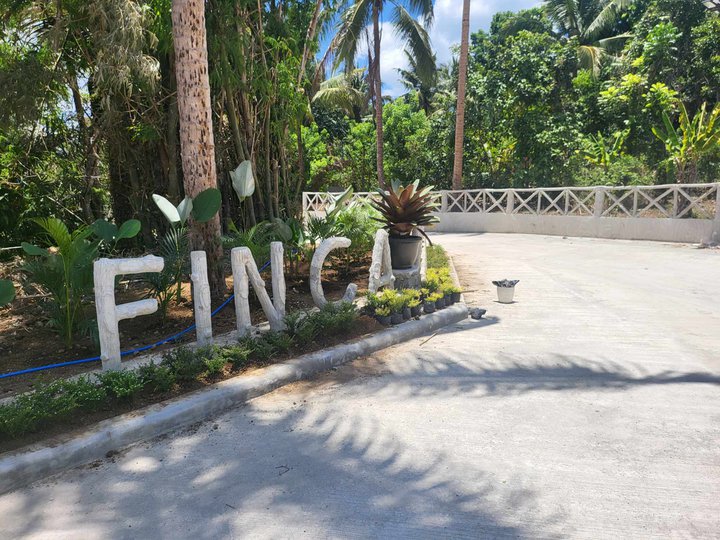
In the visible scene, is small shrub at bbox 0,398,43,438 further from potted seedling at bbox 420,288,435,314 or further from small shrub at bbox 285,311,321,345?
potted seedling at bbox 420,288,435,314

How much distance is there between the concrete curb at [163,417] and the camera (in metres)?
3.01

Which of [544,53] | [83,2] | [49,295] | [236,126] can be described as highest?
[544,53]

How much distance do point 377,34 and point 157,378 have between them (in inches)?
777

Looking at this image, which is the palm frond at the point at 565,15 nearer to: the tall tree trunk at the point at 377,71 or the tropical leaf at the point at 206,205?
the tall tree trunk at the point at 377,71

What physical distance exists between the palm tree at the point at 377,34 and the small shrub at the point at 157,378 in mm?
18190

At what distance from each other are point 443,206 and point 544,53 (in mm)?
6647

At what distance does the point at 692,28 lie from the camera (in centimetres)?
1748

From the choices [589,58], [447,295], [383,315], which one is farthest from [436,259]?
[589,58]

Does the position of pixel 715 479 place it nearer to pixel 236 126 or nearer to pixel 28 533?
pixel 28 533

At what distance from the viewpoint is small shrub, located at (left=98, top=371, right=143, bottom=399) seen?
3.66 metres

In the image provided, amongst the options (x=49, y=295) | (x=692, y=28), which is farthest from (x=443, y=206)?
(x=49, y=295)

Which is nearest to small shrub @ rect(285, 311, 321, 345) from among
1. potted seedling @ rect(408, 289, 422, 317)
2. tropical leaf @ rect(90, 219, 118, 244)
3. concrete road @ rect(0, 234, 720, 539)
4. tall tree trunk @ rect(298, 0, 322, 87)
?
concrete road @ rect(0, 234, 720, 539)

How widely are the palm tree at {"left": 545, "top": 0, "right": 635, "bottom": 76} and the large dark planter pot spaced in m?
18.0

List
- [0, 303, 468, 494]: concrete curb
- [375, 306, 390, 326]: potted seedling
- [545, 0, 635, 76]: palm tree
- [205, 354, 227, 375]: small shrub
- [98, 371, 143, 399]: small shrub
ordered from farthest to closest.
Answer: [545, 0, 635, 76]: palm tree → [375, 306, 390, 326]: potted seedling → [205, 354, 227, 375]: small shrub → [98, 371, 143, 399]: small shrub → [0, 303, 468, 494]: concrete curb
